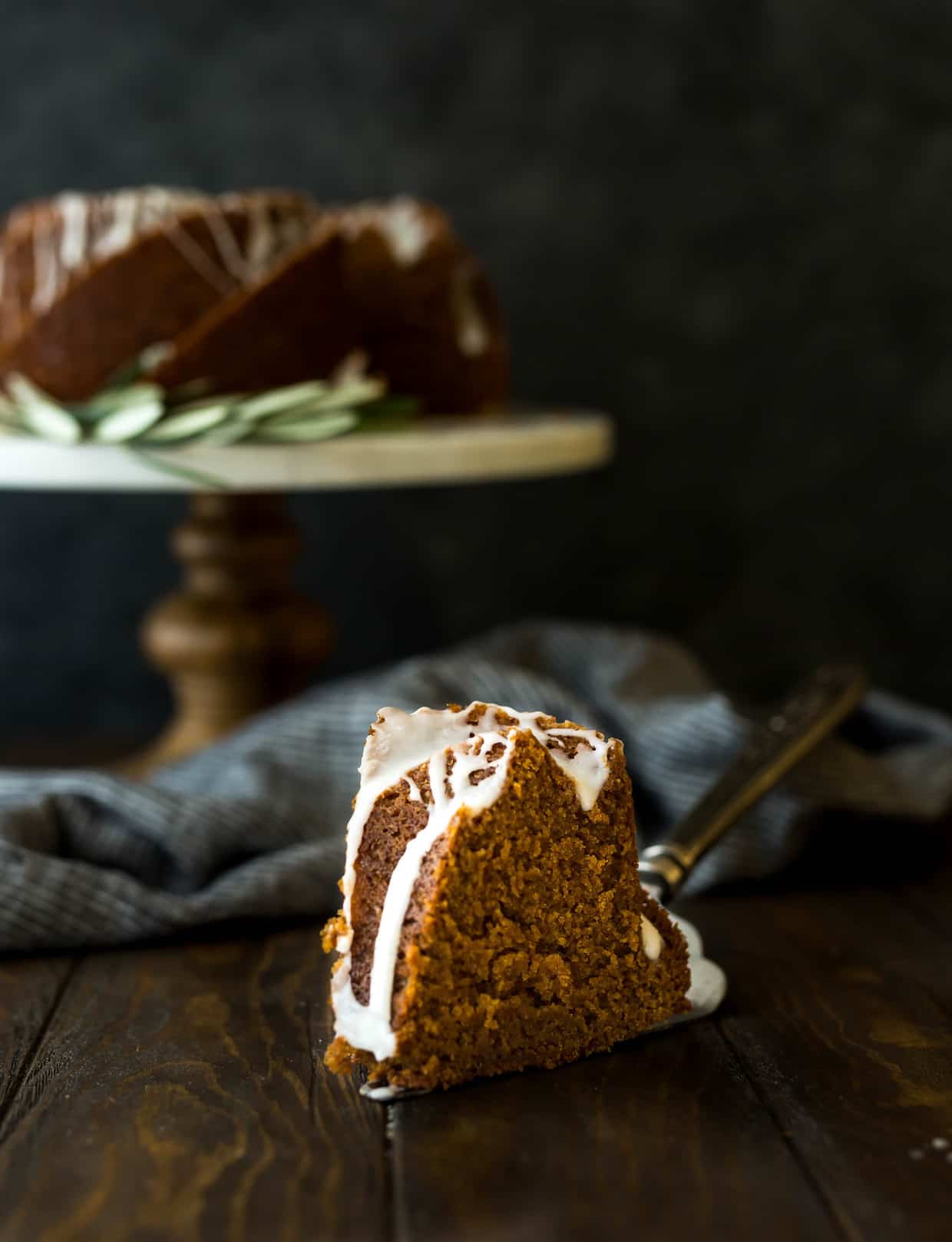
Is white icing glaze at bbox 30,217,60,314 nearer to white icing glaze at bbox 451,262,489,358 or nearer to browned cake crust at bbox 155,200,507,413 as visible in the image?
browned cake crust at bbox 155,200,507,413

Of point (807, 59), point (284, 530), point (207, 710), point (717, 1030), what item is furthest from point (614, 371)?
point (717, 1030)

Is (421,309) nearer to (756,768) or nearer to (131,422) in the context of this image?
(131,422)

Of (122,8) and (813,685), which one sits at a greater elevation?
(122,8)

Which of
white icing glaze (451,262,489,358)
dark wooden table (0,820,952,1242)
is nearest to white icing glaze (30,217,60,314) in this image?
white icing glaze (451,262,489,358)

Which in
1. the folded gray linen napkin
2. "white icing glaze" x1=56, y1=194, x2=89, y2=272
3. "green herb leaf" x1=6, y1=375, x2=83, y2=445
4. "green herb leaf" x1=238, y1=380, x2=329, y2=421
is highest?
"white icing glaze" x1=56, y1=194, x2=89, y2=272

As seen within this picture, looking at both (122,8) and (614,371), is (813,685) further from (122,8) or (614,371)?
(122,8)

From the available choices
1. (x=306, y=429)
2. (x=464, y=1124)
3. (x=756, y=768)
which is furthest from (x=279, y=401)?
(x=464, y=1124)
